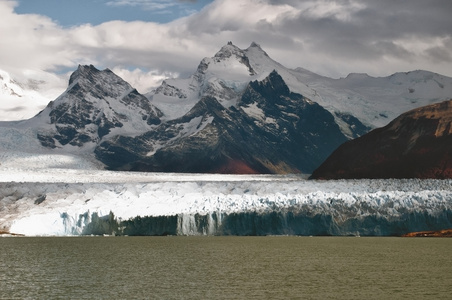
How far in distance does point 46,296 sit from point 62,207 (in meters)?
31.1

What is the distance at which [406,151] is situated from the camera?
3423 inches

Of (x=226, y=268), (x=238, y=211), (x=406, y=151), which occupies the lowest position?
(x=226, y=268)

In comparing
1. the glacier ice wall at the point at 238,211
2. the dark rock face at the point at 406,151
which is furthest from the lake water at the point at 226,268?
the dark rock face at the point at 406,151

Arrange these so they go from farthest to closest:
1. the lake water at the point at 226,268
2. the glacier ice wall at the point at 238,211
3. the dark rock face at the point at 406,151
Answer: the dark rock face at the point at 406,151 < the glacier ice wall at the point at 238,211 < the lake water at the point at 226,268

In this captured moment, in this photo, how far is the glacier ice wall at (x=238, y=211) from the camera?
2307 inches

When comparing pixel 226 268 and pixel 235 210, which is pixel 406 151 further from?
pixel 226 268

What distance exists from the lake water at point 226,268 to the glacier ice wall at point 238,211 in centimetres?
159

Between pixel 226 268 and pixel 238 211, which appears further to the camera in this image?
pixel 238 211

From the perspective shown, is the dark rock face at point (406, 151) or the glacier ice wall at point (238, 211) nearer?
the glacier ice wall at point (238, 211)

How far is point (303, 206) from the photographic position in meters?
59.8

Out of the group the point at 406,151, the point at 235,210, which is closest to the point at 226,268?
the point at 235,210

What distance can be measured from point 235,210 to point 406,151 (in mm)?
34220

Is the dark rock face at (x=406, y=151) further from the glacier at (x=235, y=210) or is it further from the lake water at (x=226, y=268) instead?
the lake water at (x=226, y=268)

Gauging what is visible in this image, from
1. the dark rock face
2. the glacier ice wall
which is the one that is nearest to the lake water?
the glacier ice wall
